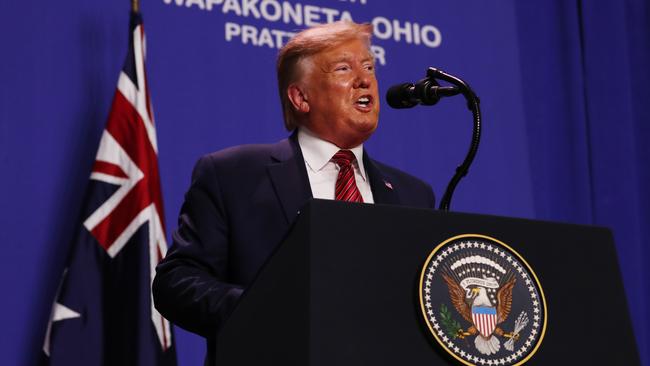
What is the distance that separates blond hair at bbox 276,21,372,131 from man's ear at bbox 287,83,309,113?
2cm

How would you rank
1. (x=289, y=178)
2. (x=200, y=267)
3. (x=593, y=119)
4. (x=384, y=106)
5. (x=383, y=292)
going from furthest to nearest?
(x=593, y=119)
(x=384, y=106)
(x=289, y=178)
(x=200, y=267)
(x=383, y=292)

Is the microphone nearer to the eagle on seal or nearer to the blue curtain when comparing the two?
the eagle on seal

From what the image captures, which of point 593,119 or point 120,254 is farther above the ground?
point 593,119

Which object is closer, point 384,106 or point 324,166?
point 324,166

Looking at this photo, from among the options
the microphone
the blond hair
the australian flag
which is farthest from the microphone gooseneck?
the australian flag

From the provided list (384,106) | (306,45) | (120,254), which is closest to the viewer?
(306,45)

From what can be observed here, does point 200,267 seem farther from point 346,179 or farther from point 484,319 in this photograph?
point 484,319

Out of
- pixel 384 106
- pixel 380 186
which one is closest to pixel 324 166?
pixel 380 186

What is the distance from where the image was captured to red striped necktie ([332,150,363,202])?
2336mm

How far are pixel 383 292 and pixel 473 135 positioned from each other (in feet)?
1.81

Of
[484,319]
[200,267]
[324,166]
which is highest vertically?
[324,166]

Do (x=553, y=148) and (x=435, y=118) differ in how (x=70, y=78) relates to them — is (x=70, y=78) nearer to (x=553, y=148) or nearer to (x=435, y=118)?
(x=435, y=118)

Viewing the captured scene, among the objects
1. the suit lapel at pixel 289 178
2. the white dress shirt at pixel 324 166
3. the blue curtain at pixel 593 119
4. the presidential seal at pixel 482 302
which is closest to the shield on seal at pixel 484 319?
the presidential seal at pixel 482 302

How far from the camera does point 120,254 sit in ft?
10.3
